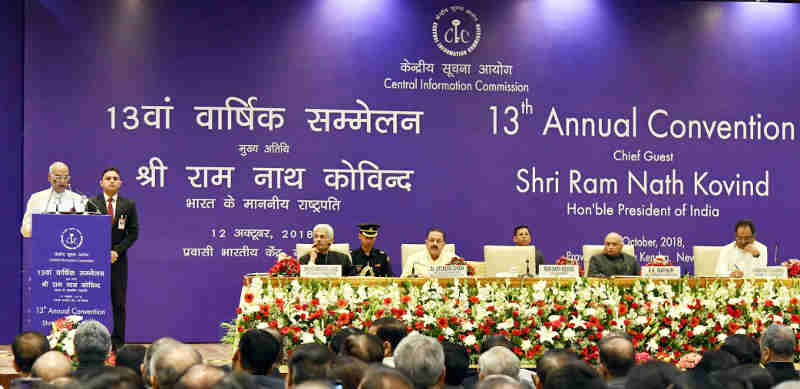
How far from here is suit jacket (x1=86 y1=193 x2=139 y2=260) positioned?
682cm

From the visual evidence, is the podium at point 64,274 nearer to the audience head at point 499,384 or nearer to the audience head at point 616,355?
the audience head at point 616,355

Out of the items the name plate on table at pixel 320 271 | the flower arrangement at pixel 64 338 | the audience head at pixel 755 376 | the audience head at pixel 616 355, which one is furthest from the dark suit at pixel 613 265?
the audience head at pixel 755 376

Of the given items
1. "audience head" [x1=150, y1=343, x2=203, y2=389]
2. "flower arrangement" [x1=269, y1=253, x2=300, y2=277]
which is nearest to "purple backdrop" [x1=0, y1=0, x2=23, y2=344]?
"flower arrangement" [x1=269, y1=253, x2=300, y2=277]

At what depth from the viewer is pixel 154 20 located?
7.97 metres

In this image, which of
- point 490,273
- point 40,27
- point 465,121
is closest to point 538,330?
point 490,273

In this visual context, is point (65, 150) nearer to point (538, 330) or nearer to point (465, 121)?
point (465, 121)

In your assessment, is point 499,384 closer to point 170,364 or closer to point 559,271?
point 170,364

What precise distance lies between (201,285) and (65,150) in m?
1.64

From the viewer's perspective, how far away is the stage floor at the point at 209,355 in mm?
6648

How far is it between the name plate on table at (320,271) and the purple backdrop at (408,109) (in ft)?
8.60

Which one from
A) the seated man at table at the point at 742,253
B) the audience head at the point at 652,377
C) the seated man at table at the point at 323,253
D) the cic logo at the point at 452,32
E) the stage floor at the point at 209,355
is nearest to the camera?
the audience head at the point at 652,377

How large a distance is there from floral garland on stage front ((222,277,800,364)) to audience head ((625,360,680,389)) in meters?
2.50

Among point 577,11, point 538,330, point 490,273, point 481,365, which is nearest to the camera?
point 481,365

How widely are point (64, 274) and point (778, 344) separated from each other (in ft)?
14.0
